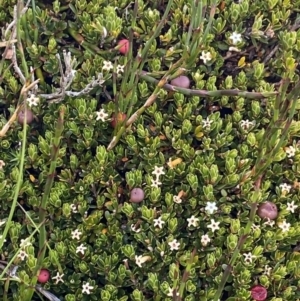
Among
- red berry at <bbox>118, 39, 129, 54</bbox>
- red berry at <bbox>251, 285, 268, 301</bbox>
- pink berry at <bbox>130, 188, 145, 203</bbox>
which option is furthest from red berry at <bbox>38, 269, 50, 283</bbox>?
red berry at <bbox>118, 39, 129, 54</bbox>

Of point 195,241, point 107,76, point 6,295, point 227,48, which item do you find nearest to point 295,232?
point 195,241

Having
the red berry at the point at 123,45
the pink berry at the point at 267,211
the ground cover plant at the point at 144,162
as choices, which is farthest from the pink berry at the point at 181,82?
the pink berry at the point at 267,211

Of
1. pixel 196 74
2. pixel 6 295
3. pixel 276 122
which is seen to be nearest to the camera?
pixel 276 122

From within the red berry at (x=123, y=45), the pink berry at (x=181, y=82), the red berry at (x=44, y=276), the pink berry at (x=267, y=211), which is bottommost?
the red berry at (x=44, y=276)

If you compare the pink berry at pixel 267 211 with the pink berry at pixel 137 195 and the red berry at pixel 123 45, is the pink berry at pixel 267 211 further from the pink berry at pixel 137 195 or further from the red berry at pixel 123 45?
the red berry at pixel 123 45

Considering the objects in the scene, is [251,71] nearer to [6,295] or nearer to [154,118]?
[154,118]

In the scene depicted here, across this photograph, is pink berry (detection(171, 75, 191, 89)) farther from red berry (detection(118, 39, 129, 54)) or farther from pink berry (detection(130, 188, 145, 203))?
pink berry (detection(130, 188, 145, 203))

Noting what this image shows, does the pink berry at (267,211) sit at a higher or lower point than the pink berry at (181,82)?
lower

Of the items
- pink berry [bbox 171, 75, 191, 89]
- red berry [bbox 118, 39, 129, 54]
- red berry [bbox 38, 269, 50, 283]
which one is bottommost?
red berry [bbox 38, 269, 50, 283]

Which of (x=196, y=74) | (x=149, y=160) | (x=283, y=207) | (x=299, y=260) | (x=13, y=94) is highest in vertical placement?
(x=196, y=74)
